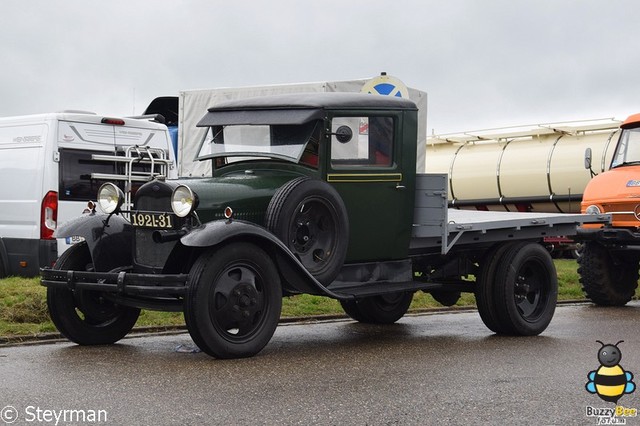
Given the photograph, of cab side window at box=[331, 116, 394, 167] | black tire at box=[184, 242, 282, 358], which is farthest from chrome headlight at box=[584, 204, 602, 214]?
black tire at box=[184, 242, 282, 358]

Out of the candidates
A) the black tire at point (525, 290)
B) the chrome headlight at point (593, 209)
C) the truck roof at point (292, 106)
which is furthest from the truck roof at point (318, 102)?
the chrome headlight at point (593, 209)

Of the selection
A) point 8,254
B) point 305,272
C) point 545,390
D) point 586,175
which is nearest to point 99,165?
point 8,254

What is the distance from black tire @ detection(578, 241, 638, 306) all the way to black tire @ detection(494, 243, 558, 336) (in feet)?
12.9

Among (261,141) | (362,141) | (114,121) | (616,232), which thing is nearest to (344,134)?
(362,141)

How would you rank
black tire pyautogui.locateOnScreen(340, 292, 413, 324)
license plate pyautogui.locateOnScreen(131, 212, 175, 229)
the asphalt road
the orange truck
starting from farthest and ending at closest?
1. the orange truck
2. black tire pyautogui.locateOnScreen(340, 292, 413, 324)
3. license plate pyautogui.locateOnScreen(131, 212, 175, 229)
4. the asphalt road

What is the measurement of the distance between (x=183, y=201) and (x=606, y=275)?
802 cm

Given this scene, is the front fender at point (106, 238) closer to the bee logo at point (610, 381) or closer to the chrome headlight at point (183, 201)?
the chrome headlight at point (183, 201)

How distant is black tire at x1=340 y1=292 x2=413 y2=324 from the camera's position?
37.4 ft

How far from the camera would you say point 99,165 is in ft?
46.9

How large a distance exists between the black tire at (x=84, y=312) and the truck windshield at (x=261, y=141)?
159 cm

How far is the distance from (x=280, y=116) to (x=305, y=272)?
162 centimetres

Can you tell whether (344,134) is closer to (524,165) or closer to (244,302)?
(244,302)

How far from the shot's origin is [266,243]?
8625 millimetres

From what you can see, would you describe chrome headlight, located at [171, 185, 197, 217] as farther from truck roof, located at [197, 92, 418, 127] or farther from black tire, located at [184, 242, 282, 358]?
truck roof, located at [197, 92, 418, 127]
